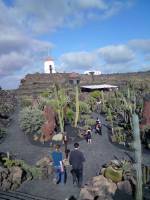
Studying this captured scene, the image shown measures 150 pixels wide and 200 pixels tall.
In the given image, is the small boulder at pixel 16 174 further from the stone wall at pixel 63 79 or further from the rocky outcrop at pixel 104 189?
the stone wall at pixel 63 79

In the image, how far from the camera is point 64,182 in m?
10.9

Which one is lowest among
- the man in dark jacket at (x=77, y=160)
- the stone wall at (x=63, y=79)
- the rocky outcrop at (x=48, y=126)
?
the man in dark jacket at (x=77, y=160)

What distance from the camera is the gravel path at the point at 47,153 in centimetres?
1018

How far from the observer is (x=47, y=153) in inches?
640

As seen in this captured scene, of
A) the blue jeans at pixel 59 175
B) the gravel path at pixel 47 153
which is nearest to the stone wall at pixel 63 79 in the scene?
the gravel path at pixel 47 153

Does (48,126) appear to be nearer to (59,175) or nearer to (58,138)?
(58,138)

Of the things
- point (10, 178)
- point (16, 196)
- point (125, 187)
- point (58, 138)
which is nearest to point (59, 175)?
point (10, 178)

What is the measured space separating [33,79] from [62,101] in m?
27.0

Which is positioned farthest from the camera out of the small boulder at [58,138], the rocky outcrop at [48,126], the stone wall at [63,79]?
the stone wall at [63,79]

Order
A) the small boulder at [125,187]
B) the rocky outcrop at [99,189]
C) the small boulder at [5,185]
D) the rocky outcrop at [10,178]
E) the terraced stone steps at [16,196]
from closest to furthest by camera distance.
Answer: the rocky outcrop at [99,189]
the terraced stone steps at [16,196]
the small boulder at [125,187]
the small boulder at [5,185]
the rocky outcrop at [10,178]

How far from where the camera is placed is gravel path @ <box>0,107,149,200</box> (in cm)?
1018

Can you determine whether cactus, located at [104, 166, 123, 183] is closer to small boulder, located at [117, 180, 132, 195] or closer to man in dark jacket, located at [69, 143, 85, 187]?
small boulder, located at [117, 180, 132, 195]

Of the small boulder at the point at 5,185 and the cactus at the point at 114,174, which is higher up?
the cactus at the point at 114,174

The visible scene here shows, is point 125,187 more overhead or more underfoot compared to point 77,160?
more underfoot
